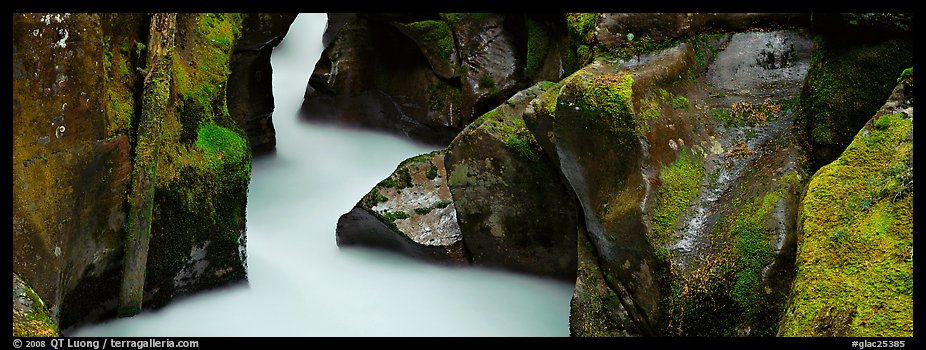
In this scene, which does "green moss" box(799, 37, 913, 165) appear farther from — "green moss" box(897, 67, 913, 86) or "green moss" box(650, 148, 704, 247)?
"green moss" box(650, 148, 704, 247)

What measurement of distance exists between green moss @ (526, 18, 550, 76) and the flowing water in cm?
243

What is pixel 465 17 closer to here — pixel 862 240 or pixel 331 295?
pixel 331 295

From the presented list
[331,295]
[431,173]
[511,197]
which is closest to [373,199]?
[431,173]

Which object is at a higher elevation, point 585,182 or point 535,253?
point 585,182

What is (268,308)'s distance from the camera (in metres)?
7.56

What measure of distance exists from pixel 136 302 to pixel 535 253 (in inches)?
129

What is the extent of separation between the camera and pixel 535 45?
33.8 feet

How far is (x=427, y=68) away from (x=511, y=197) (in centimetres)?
423

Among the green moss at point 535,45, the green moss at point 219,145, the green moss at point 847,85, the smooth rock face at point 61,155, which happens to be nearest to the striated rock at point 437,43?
the green moss at point 535,45

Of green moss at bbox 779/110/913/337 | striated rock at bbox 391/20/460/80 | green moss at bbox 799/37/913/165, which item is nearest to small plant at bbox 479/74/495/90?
striated rock at bbox 391/20/460/80

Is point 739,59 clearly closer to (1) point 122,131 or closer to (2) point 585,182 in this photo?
(2) point 585,182

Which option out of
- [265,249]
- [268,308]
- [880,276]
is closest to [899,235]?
[880,276]
